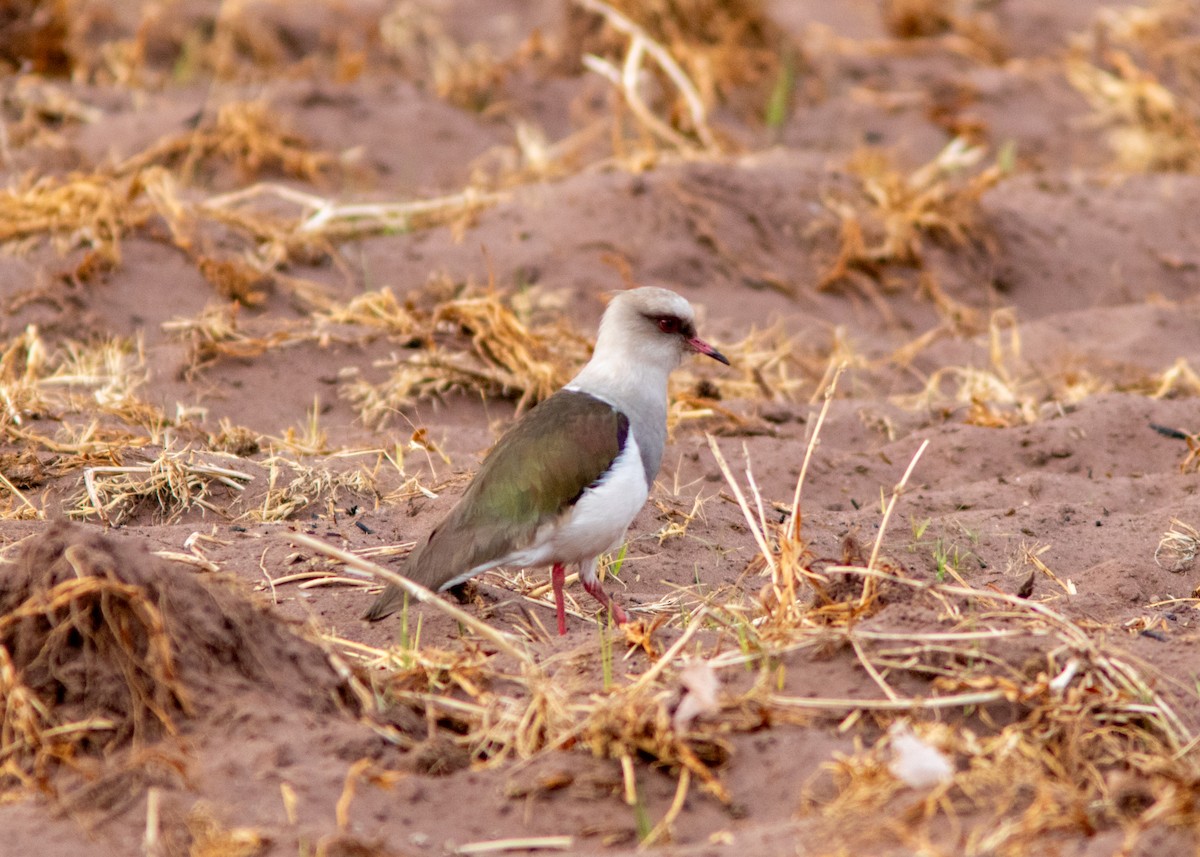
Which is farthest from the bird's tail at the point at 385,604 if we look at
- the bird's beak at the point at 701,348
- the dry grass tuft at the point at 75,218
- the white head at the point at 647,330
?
the dry grass tuft at the point at 75,218

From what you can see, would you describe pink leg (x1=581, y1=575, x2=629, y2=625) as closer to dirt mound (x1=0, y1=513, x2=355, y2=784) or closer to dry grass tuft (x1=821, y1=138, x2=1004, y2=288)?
dirt mound (x1=0, y1=513, x2=355, y2=784)

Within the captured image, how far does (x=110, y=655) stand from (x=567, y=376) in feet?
13.5

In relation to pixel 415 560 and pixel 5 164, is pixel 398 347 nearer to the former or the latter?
pixel 415 560

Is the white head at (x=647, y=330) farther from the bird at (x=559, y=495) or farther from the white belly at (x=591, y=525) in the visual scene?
the white belly at (x=591, y=525)

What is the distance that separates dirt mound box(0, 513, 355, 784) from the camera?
335 centimetres

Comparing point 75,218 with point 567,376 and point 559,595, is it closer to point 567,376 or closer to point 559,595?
point 567,376

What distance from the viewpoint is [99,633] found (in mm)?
3439

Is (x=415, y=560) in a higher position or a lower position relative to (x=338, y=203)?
higher

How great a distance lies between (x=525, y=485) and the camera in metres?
4.95

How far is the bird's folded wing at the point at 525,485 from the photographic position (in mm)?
4770

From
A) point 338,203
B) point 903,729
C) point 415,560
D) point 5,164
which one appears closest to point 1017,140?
point 338,203

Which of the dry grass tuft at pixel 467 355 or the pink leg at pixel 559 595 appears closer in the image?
the pink leg at pixel 559 595

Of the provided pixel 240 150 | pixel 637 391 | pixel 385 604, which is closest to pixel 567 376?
pixel 637 391

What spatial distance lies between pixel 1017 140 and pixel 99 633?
1098cm
